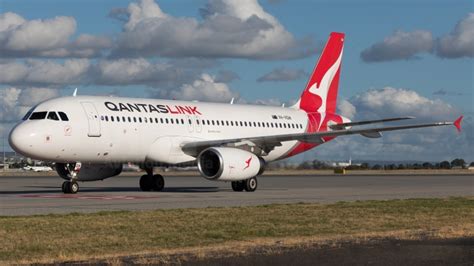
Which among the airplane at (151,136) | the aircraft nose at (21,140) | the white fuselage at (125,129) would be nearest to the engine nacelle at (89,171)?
the airplane at (151,136)

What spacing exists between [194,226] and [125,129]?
1571 centimetres

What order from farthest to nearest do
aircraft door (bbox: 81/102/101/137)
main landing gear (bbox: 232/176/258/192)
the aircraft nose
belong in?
main landing gear (bbox: 232/176/258/192) < aircraft door (bbox: 81/102/101/137) < the aircraft nose

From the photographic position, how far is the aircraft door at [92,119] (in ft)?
101

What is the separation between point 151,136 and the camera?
3300 cm

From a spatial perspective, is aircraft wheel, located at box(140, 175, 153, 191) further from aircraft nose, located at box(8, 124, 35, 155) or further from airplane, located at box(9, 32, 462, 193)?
aircraft nose, located at box(8, 124, 35, 155)

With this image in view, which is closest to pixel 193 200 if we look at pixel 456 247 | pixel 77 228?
pixel 77 228

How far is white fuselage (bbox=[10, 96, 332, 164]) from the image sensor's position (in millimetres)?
29719

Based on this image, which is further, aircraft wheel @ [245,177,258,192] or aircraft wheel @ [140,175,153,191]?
aircraft wheel @ [140,175,153,191]

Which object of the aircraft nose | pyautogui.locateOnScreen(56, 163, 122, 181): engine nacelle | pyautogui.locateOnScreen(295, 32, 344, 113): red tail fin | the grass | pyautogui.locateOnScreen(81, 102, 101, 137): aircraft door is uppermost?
pyautogui.locateOnScreen(295, 32, 344, 113): red tail fin

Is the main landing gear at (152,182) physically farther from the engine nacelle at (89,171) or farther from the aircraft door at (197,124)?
the aircraft door at (197,124)

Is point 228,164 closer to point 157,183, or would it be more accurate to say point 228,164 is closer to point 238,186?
point 238,186

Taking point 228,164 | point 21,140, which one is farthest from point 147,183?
point 21,140

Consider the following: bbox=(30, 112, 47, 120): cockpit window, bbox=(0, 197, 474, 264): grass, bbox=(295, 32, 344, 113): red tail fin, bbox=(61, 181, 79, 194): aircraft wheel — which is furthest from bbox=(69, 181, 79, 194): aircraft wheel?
bbox=(295, 32, 344, 113): red tail fin

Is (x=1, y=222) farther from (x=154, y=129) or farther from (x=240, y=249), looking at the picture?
(x=154, y=129)
